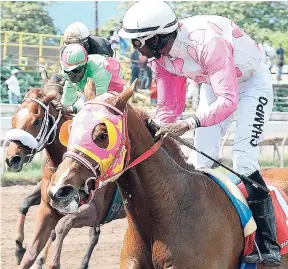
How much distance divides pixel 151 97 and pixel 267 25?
46.1 feet

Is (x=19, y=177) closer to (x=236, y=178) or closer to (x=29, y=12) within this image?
(x=236, y=178)

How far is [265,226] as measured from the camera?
4.85 meters

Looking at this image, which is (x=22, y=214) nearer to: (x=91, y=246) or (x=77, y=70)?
(x=91, y=246)

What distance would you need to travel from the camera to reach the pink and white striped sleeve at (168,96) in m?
5.16

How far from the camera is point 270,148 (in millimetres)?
15781

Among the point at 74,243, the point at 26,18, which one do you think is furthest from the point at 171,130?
the point at 26,18

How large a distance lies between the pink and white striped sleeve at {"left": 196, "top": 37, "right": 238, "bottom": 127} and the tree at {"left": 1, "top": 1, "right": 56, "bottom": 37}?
28.8 meters

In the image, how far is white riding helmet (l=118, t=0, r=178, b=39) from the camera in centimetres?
449

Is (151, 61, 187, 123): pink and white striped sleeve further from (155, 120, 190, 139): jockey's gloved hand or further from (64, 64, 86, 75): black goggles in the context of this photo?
(64, 64, 86, 75): black goggles

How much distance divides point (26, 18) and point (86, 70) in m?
28.5

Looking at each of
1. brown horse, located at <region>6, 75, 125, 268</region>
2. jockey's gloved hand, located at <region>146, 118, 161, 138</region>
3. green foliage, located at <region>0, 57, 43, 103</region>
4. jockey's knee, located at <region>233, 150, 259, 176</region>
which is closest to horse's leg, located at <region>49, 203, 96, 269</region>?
brown horse, located at <region>6, 75, 125, 268</region>

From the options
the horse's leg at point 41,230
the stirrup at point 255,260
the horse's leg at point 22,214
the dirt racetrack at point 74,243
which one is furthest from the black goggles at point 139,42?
the dirt racetrack at point 74,243

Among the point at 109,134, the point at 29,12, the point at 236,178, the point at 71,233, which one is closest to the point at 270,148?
the point at 71,233

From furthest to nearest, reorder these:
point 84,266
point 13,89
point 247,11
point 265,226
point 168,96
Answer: point 247,11, point 13,89, point 84,266, point 168,96, point 265,226
